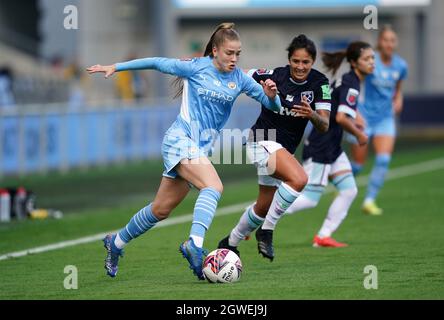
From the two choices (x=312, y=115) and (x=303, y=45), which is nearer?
(x=312, y=115)

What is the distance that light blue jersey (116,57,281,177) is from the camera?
9883 mm

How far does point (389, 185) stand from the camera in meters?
20.6

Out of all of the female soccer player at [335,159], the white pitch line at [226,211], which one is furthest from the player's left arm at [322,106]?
the white pitch line at [226,211]

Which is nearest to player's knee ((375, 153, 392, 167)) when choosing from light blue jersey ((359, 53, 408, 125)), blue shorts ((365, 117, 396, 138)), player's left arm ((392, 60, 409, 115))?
blue shorts ((365, 117, 396, 138))

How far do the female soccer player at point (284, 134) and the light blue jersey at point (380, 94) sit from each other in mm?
5353

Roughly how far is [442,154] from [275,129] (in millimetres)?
18392

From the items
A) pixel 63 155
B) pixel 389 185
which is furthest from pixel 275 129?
pixel 63 155

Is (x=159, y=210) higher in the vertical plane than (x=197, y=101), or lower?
lower

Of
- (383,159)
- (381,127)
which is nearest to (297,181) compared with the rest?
(383,159)

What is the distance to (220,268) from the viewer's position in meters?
9.66

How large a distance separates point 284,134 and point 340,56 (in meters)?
2.57

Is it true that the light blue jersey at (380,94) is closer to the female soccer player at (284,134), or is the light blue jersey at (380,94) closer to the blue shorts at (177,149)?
the female soccer player at (284,134)

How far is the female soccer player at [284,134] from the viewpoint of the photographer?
35.1 ft

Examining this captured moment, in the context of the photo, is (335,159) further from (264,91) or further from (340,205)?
(264,91)
